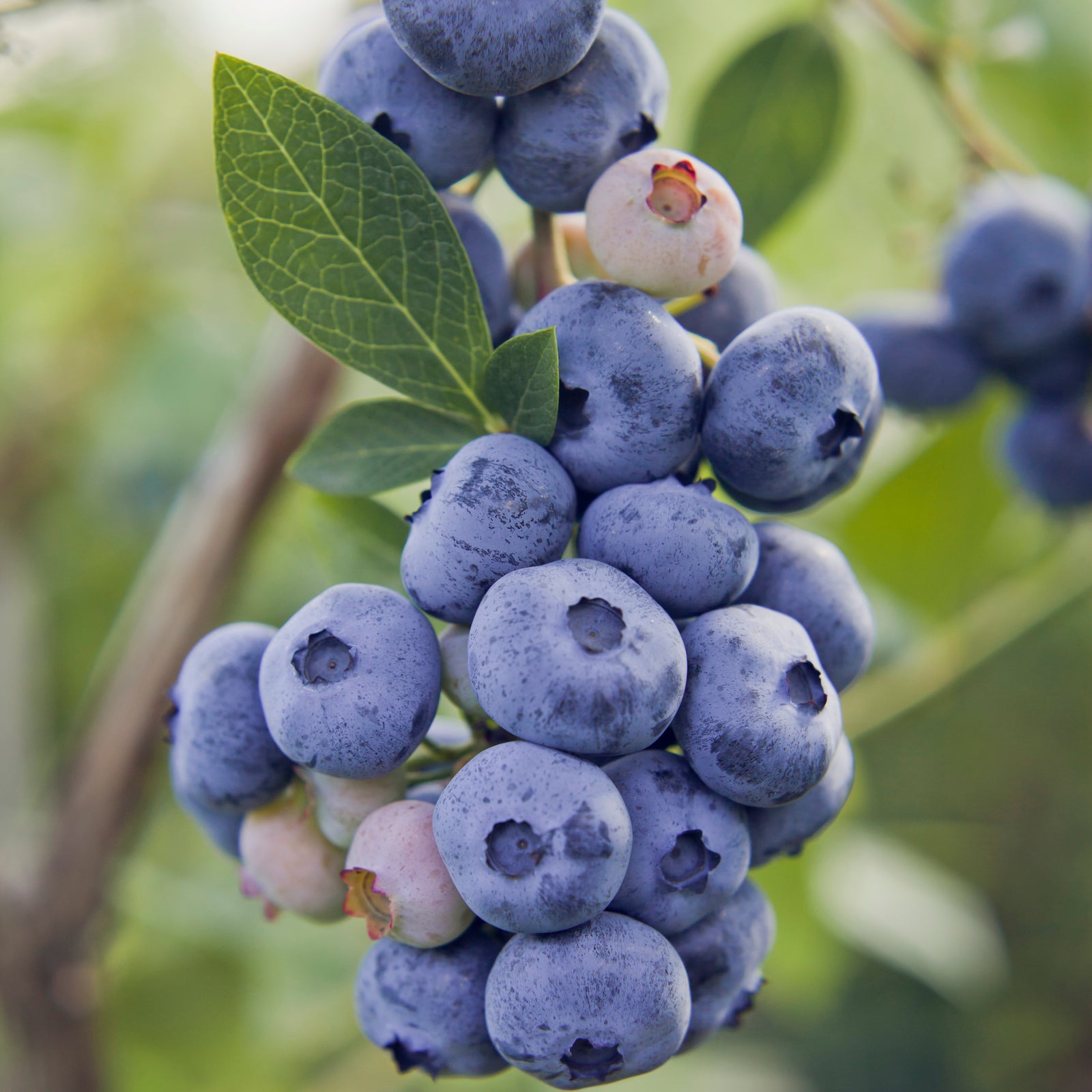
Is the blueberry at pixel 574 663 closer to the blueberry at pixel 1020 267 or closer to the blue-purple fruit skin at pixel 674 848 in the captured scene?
the blue-purple fruit skin at pixel 674 848

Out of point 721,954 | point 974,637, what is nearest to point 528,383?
point 721,954

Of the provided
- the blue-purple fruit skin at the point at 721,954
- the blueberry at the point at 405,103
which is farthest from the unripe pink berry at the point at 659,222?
the blue-purple fruit skin at the point at 721,954

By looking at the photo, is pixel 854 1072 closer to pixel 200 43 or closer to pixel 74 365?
pixel 74 365

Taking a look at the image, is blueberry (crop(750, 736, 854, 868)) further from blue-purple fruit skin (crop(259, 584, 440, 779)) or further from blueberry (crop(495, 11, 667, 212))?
blueberry (crop(495, 11, 667, 212))

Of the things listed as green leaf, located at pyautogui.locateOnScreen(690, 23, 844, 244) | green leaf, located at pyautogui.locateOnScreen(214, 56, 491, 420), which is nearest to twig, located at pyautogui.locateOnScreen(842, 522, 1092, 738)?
green leaf, located at pyautogui.locateOnScreen(690, 23, 844, 244)

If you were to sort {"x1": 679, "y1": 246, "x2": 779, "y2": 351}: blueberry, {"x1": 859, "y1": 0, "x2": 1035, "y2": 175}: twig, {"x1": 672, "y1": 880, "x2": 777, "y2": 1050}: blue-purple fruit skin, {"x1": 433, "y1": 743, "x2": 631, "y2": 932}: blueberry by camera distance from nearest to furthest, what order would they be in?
1. {"x1": 433, "y1": 743, "x2": 631, "y2": 932}: blueberry
2. {"x1": 672, "y1": 880, "x2": 777, "y2": 1050}: blue-purple fruit skin
3. {"x1": 679, "y1": 246, "x2": 779, "y2": 351}: blueberry
4. {"x1": 859, "y1": 0, "x2": 1035, "y2": 175}: twig
